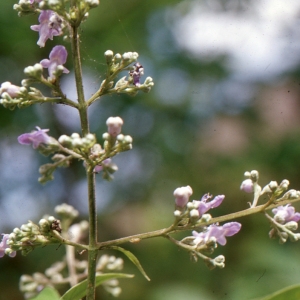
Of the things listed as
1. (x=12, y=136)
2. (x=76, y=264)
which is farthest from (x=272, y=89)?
(x=76, y=264)

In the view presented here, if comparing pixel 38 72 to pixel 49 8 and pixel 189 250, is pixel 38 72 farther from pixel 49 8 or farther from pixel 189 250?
pixel 189 250

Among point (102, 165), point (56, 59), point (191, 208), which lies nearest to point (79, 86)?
point (56, 59)

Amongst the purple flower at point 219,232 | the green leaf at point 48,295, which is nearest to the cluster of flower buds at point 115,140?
the purple flower at point 219,232

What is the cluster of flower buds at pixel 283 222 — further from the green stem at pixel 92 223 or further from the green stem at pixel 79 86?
the green stem at pixel 79 86

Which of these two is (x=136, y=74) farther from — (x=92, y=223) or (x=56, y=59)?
(x=92, y=223)

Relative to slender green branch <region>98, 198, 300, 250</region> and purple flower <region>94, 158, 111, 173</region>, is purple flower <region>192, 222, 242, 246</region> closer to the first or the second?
slender green branch <region>98, 198, 300, 250</region>
